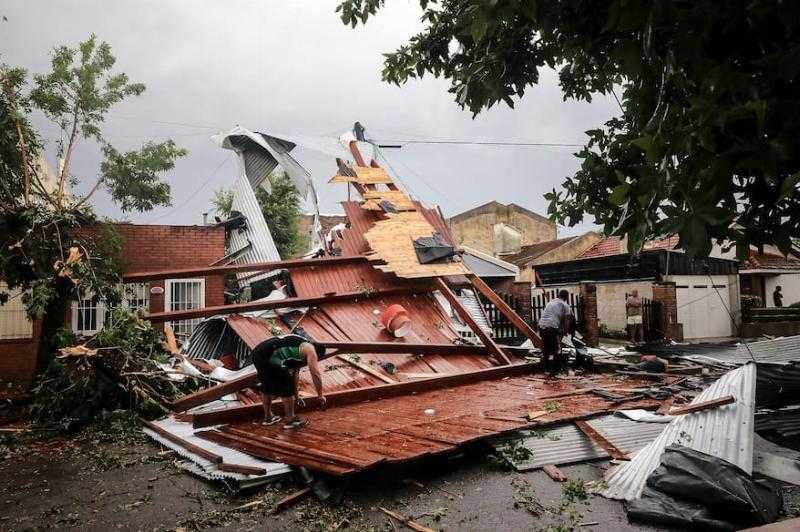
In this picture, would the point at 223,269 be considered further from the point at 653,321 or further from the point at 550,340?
the point at 653,321

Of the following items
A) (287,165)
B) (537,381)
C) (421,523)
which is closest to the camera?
(421,523)

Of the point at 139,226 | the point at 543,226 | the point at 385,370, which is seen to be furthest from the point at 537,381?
the point at 543,226

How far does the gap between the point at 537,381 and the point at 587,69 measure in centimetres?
590

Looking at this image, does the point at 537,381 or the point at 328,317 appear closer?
the point at 537,381

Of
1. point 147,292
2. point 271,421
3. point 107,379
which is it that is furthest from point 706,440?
point 147,292

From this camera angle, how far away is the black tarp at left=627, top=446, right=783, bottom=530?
327 cm

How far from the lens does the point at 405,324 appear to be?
9.89 meters

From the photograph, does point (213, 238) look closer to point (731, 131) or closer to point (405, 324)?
point (405, 324)

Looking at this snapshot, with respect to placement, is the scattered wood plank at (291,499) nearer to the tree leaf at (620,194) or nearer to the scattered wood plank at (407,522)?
the scattered wood plank at (407,522)

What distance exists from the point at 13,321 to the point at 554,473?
1163 cm

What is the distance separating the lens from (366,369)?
8758 mm

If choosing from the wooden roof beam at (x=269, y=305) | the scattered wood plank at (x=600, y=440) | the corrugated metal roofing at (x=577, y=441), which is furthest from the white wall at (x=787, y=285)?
the scattered wood plank at (x=600, y=440)

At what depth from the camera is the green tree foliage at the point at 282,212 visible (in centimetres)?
2472

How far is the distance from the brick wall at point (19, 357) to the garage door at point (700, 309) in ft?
66.6
